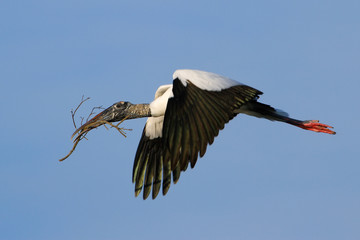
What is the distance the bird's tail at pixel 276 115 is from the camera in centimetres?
1250

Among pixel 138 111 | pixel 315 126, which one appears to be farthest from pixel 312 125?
pixel 138 111

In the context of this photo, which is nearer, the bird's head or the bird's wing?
the bird's wing

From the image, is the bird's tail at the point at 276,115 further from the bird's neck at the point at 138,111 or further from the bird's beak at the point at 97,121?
the bird's beak at the point at 97,121

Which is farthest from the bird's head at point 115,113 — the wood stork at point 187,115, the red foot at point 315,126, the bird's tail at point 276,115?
the red foot at point 315,126

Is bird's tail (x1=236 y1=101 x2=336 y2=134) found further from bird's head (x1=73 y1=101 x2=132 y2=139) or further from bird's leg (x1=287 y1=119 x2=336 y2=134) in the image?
bird's head (x1=73 y1=101 x2=132 y2=139)

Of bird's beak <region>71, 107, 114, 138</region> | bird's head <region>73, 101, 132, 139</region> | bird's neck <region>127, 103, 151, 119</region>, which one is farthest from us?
bird's head <region>73, 101, 132, 139</region>

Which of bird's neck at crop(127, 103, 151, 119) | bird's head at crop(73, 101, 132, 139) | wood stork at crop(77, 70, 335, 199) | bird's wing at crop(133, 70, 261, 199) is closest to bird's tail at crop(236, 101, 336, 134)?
wood stork at crop(77, 70, 335, 199)

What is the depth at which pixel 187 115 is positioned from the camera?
33.4ft

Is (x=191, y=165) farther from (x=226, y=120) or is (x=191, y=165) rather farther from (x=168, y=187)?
(x=168, y=187)

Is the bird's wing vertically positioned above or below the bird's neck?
below

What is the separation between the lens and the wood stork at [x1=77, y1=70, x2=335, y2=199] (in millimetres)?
10000

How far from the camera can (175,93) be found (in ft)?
34.1

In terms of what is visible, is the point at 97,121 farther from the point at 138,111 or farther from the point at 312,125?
the point at 312,125

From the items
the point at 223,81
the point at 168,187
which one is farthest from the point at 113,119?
the point at 223,81
